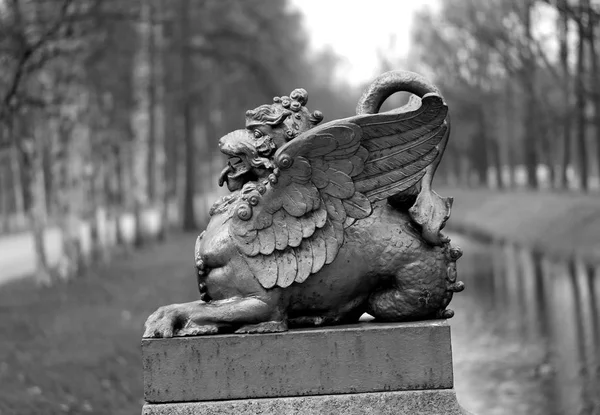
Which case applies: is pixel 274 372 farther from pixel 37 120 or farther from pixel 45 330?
pixel 37 120

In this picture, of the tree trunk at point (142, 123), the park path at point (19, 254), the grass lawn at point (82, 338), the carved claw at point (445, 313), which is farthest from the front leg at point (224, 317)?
the tree trunk at point (142, 123)

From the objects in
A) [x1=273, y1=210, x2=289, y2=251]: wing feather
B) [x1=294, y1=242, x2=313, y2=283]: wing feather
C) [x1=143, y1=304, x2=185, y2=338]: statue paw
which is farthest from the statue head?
[x1=143, y1=304, x2=185, y2=338]: statue paw

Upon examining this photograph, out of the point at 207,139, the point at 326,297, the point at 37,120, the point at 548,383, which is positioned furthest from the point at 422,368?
the point at 207,139

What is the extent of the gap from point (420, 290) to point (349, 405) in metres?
0.66

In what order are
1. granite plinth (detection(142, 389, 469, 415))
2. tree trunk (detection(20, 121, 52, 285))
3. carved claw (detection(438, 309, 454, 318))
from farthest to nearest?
tree trunk (detection(20, 121, 52, 285)) < carved claw (detection(438, 309, 454, 318)) < granite plinth (detection(142, 389, 469, 415))

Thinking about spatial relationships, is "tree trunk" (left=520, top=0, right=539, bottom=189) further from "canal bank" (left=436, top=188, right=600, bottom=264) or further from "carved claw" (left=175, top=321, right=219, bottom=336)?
"carved claw" (left=175, top=321, right=219, bottom=336)

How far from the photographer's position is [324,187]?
484cm

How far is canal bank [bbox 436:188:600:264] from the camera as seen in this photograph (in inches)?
888

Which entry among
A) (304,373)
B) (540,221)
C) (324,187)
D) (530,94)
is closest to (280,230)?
(324,187)

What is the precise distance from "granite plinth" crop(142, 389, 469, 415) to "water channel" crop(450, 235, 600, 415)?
11.2 feet

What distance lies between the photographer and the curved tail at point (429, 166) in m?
4.87

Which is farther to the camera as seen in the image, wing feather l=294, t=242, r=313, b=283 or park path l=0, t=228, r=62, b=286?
park path l=0, t=228, r=62, b=286

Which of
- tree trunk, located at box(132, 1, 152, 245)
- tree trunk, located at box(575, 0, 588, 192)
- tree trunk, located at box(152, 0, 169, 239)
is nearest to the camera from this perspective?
tree trunk, located at box(575, 0, 588, 192)

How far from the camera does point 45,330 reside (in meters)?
11.6
